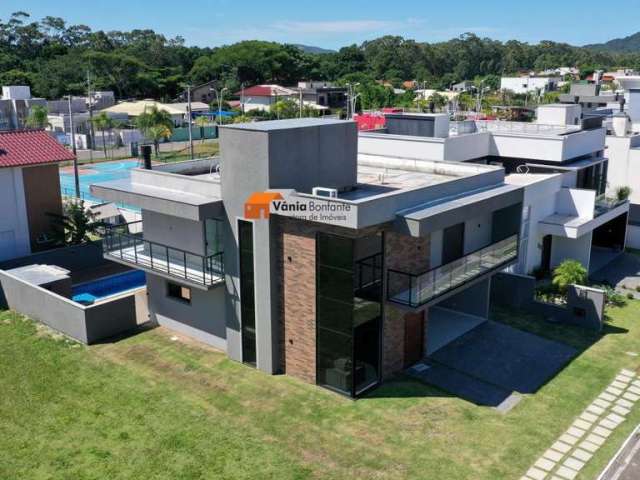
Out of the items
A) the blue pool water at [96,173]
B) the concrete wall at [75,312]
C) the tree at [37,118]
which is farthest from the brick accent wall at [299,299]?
the tree at [37,118]

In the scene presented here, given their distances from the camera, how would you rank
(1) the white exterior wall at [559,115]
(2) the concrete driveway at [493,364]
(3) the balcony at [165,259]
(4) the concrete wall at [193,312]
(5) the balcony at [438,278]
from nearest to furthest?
1. (5) the balcony at [438,278]
2. (2) the concrete driveway at [493,364]
3. (3) the balcony at [165,259]
4. (4) the concrete wall at [193,312]
5. (1) the white exterior wall at [559,115]

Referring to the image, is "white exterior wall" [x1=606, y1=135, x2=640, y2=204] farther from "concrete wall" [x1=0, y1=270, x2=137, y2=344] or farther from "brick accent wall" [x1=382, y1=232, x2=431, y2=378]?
"concrete wall" [x1=0, y1=270, x2=137, y2=344]

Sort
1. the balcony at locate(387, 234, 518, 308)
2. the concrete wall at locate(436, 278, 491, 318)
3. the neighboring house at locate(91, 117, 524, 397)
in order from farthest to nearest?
the concrete wall at locate(436, 278, 491, 318) < the balcony at locate(387, 234, 518, 308) < the neighboring house at locate(91, 117, 524, 397)

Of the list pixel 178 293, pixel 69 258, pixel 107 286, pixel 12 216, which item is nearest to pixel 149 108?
pixel 12 216

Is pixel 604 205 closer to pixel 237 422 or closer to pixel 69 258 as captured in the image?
pixel 237 422

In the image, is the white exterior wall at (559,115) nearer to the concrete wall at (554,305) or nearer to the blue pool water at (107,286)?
the concrete wall at (554,305)

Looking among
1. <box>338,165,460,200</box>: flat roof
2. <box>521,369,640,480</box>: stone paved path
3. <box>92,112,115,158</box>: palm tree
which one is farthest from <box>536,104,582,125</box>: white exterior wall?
<box>92,112,115,158</box>: palm tree

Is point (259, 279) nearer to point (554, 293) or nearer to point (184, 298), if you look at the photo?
point (184, 298)
